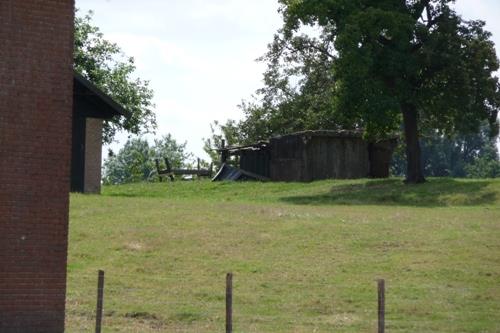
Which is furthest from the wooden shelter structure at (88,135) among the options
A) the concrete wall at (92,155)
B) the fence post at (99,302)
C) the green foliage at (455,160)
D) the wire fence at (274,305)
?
the green foliage at (455,160)

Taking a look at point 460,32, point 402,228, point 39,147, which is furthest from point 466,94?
point 39,147

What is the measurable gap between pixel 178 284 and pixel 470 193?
851 inches

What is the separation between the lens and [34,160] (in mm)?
16875

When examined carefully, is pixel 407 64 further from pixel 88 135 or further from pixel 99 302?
pixel 99 302

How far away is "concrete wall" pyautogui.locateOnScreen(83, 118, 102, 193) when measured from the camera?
4125 centimetres

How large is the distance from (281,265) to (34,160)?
9973 mm

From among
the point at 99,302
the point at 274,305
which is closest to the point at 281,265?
the point at 274,305

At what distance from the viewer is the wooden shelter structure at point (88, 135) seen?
1606 inches

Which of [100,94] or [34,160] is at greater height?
[100,94]

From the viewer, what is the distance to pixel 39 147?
16.9m

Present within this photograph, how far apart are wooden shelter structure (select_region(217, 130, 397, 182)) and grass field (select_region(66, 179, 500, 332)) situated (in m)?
16.8

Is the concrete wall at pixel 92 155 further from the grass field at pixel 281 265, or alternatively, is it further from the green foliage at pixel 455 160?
the green foliage at pixel 455 160

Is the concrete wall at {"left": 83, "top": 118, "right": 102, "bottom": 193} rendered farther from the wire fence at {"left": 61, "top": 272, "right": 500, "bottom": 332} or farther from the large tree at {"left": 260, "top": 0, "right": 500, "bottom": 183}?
the wire fence at {"left": 61, "top": 272, "right": 500, "bottom": 332}

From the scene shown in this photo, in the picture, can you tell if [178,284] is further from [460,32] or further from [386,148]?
[386,148]
